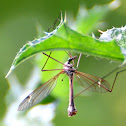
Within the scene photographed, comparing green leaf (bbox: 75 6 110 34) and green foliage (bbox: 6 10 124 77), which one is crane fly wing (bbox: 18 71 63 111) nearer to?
green leaf (bbox: 75 6 110 34)

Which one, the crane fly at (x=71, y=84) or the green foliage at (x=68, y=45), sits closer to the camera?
the green foliage at (x=68, y=45)

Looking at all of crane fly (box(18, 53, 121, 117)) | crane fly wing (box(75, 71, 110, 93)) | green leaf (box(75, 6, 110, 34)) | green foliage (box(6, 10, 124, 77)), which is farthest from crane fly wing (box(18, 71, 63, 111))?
green foliage (box(6, 10, 124, 77))

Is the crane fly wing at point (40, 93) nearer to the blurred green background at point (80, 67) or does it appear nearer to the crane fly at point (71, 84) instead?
the crane fly at point (71, 84)

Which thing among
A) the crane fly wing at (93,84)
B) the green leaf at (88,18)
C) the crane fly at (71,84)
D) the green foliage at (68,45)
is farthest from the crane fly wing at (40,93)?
the green foliage at (68,45)

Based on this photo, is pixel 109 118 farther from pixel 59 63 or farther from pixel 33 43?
pixel 33 43

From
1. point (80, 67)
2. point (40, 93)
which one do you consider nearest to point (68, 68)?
point (40, 93)

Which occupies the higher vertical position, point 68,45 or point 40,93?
point 40,93

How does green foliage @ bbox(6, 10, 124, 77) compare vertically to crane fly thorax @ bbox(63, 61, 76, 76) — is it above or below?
below

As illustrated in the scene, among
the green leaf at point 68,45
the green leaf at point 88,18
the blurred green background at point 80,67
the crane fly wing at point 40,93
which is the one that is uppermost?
the blurred green background at point 80,67

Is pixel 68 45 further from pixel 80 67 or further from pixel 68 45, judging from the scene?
pixel 80 67

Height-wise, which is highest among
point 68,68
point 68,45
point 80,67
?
point 80,67
